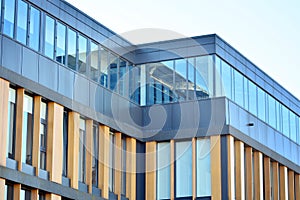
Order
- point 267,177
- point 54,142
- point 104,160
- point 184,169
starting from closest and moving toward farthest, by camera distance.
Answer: point 54,142 → point 104,160 → point 184,169 → point 267,177

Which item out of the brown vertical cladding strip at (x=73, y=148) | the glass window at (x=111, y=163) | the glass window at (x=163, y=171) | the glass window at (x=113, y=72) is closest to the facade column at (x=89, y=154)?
the brown vertical cladding strip at (x=73, y=148)

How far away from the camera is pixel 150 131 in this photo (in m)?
43.8

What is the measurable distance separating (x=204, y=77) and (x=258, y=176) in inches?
242

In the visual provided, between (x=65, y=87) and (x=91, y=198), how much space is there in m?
4.91

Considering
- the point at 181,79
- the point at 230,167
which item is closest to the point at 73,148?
the point at 230,167

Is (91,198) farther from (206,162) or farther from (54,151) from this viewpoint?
(206,162)

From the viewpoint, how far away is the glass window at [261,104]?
4830 cm

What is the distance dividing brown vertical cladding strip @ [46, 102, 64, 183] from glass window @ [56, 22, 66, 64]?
2.30 meters

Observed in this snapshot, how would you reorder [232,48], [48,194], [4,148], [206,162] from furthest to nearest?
[232,48], [206,162], [48,194], [4,148]

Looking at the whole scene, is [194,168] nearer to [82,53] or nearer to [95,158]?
[95,158]

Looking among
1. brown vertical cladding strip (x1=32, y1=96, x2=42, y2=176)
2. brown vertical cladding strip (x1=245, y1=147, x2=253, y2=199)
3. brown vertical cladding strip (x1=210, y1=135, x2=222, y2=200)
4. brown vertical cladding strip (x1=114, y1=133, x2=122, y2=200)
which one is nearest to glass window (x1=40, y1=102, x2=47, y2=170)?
brown vertical cladding strip (x1=32, y1=96, x2=42, y2=176)

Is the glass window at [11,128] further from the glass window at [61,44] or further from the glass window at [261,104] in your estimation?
the glass window at [261,104]

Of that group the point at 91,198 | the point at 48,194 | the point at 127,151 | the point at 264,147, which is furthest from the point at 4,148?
the point at 264,147

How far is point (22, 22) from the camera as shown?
35.8 metres
